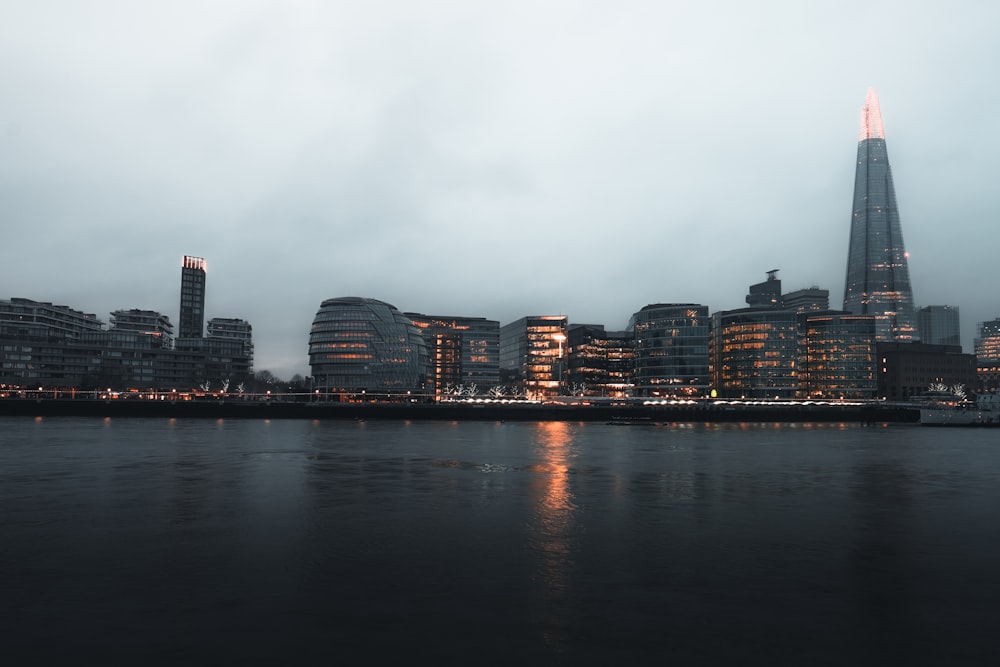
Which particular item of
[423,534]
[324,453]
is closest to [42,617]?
[423,534]

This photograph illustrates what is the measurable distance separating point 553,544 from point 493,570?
168 inches

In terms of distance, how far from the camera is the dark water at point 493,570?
46.1ft

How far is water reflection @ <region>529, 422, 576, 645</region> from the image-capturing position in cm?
1560

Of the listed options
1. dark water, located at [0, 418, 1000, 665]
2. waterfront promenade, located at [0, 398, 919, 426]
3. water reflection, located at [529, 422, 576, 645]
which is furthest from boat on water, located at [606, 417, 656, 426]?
dark water, located at [0, 418, 1000, 665]

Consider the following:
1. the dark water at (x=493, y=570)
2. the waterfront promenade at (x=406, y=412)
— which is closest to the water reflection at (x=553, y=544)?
the dark water at (x=493, y=570)

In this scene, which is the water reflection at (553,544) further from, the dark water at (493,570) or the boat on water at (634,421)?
the boat on water at (634,421)

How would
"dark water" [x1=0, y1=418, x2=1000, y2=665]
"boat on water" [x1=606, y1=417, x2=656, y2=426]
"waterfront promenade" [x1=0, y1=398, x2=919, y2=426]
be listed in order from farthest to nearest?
"waterfront promenade" [x1=0, y1=398, x2=919, y2=426] < "boat on water" [x1=606, y1=417, x2=656, y2=426] < "dark water" [x1=0, y1=418, x2=1000, y2=665]

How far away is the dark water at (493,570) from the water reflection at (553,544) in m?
0.13

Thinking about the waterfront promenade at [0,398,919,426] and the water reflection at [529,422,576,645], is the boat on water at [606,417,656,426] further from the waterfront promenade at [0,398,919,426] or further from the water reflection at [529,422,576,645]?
the water reflection at [529,422,576,645]

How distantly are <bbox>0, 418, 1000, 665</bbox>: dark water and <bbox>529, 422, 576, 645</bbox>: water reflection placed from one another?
128 millimetres

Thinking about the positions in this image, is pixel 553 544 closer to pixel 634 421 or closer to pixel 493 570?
pixel 493 570

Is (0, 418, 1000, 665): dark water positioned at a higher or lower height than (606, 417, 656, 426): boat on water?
higher

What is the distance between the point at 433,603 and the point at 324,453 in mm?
48989

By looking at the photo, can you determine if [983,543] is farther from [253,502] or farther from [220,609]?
[253,502]
